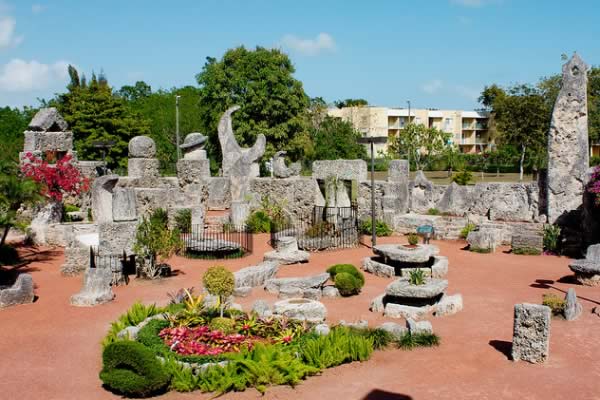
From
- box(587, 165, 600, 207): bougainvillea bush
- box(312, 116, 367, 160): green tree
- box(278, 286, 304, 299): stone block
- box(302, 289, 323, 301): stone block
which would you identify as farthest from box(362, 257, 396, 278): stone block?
box(312, 116, 367, 160): green tree

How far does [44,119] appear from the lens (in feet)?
66.9

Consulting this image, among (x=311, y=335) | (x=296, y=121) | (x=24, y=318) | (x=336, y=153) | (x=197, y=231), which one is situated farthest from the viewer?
(x=336, y=153)

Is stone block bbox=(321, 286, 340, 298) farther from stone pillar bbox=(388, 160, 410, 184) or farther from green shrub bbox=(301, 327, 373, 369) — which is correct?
stone pillar bbox=(388, 160, 410, 184)

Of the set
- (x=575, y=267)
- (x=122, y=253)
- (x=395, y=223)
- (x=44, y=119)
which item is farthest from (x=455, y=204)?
(x=44, y=119)

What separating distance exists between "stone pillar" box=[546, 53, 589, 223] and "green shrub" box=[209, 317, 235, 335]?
1292 cm

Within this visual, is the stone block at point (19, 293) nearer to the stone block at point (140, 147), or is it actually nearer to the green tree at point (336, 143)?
the stone block at point (140, 147)

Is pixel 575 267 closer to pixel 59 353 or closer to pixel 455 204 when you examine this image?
pixel 455 204

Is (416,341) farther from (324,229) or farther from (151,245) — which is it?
(324,229)

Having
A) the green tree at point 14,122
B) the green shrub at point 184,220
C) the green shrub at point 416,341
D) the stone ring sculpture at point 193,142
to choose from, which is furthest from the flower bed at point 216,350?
the green tree at point 14,122

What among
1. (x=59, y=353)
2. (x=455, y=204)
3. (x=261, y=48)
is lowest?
(x=59, y=353)

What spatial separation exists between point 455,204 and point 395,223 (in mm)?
2598

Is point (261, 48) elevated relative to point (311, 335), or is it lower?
elevated

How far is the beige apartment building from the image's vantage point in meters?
58.2

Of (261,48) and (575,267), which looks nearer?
(575,267)
